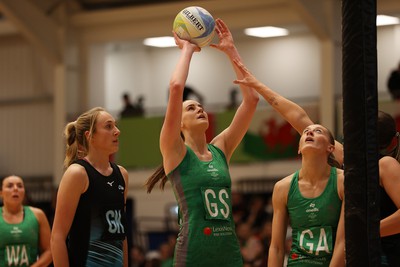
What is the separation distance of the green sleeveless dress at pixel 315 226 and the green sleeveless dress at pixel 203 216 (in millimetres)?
414

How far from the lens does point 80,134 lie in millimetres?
6031

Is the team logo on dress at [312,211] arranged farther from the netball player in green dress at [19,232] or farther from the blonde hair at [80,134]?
the netball player in green dress at [19,232]

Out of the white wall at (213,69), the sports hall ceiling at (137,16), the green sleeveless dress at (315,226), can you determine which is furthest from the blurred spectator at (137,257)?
the green sleeveless dress at (315,226)

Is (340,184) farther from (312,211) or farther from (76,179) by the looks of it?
(76,179)

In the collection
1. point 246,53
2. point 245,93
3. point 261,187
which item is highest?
point 246,53

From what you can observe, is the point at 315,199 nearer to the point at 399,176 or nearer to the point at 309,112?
the point at 399,176

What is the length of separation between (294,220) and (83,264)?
1363 millimetres

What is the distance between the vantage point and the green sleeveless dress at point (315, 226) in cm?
561

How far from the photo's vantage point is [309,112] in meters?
17.0

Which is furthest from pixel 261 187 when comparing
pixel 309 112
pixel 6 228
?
pixel 6 228

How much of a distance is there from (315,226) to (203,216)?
2.39ft

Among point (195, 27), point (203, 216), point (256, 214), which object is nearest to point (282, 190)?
point (203, 216)

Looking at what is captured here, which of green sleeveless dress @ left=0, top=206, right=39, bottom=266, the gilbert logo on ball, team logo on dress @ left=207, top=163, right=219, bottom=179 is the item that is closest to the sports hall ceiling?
green sleeveless dress @ left=0, top=206, right=39, bottom=266

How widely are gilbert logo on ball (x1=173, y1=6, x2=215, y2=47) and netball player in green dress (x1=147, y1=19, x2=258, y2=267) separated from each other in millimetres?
77
